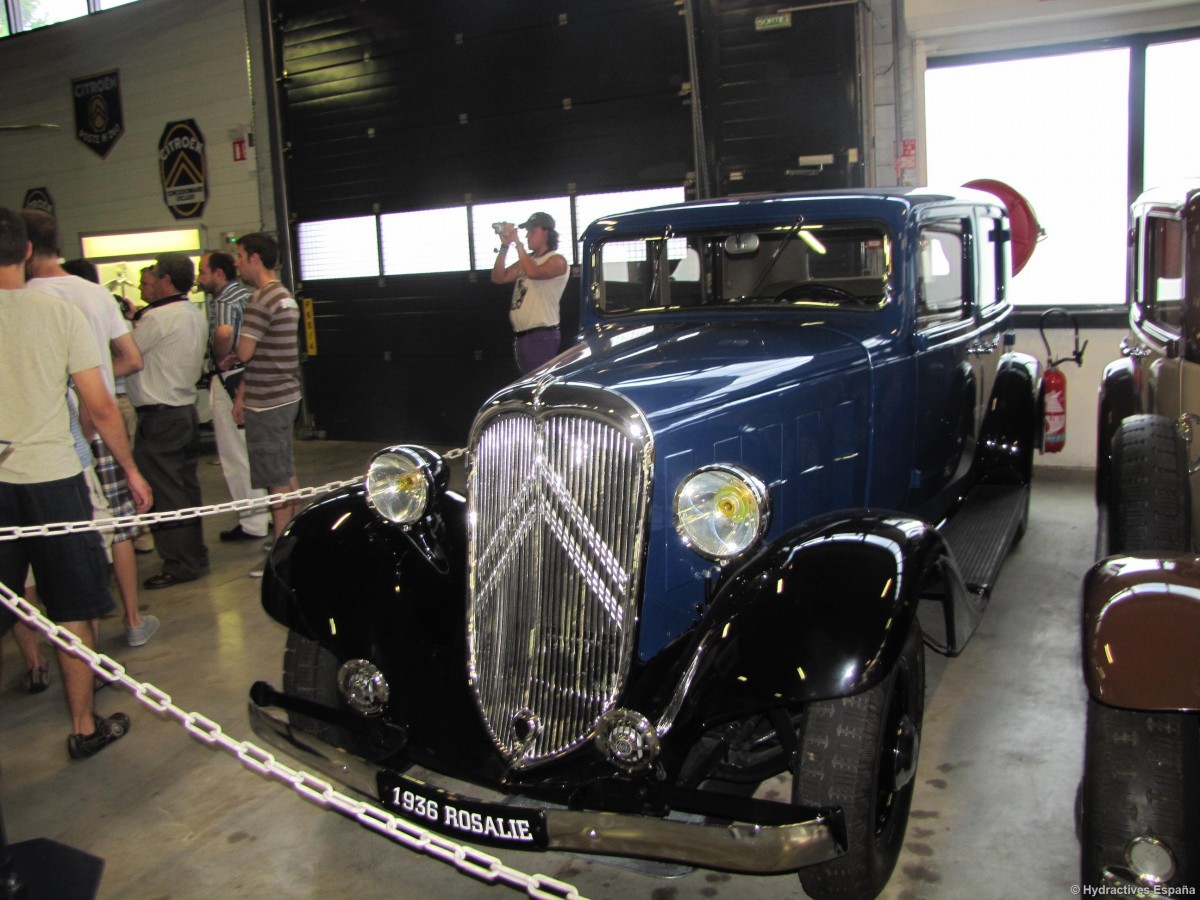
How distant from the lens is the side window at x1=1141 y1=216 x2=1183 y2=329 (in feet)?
10.3

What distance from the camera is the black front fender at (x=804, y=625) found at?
6.58 feet

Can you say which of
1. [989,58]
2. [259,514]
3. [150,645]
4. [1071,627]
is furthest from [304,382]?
[1071,627]

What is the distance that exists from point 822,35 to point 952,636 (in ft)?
16.3

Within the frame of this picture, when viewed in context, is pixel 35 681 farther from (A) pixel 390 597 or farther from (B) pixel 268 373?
(A) pixel 390 597

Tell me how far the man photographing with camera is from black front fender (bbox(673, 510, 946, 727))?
4.30m

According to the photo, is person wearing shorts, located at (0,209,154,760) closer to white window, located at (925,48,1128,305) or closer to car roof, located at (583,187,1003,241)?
car roof, located at (583,187,1003,241)

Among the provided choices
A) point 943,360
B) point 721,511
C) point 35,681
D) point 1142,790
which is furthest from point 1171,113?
point 35,681

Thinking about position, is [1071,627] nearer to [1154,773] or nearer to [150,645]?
[1154,773]

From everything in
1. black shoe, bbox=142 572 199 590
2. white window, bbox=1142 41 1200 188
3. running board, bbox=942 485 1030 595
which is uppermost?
white window, bbox=1142 41 1200 188

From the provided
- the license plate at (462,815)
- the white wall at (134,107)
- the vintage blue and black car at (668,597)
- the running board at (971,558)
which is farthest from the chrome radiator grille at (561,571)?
the white wall at (134,107)

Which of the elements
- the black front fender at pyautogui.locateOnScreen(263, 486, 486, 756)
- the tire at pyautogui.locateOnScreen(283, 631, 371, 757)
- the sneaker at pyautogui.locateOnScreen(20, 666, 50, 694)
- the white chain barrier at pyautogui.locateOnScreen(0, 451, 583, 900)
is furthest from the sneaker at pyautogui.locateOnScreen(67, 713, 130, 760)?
the black front fender at pyautogui.locateOnScreen(263, 486, 486, 756)

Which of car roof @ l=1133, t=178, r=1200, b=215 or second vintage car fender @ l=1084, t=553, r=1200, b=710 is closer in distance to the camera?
second vintage car fender @ l=1084, t=553, r=1200, b=710

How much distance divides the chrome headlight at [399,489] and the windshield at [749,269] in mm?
1242

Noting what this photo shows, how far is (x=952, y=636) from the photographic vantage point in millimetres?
2617
